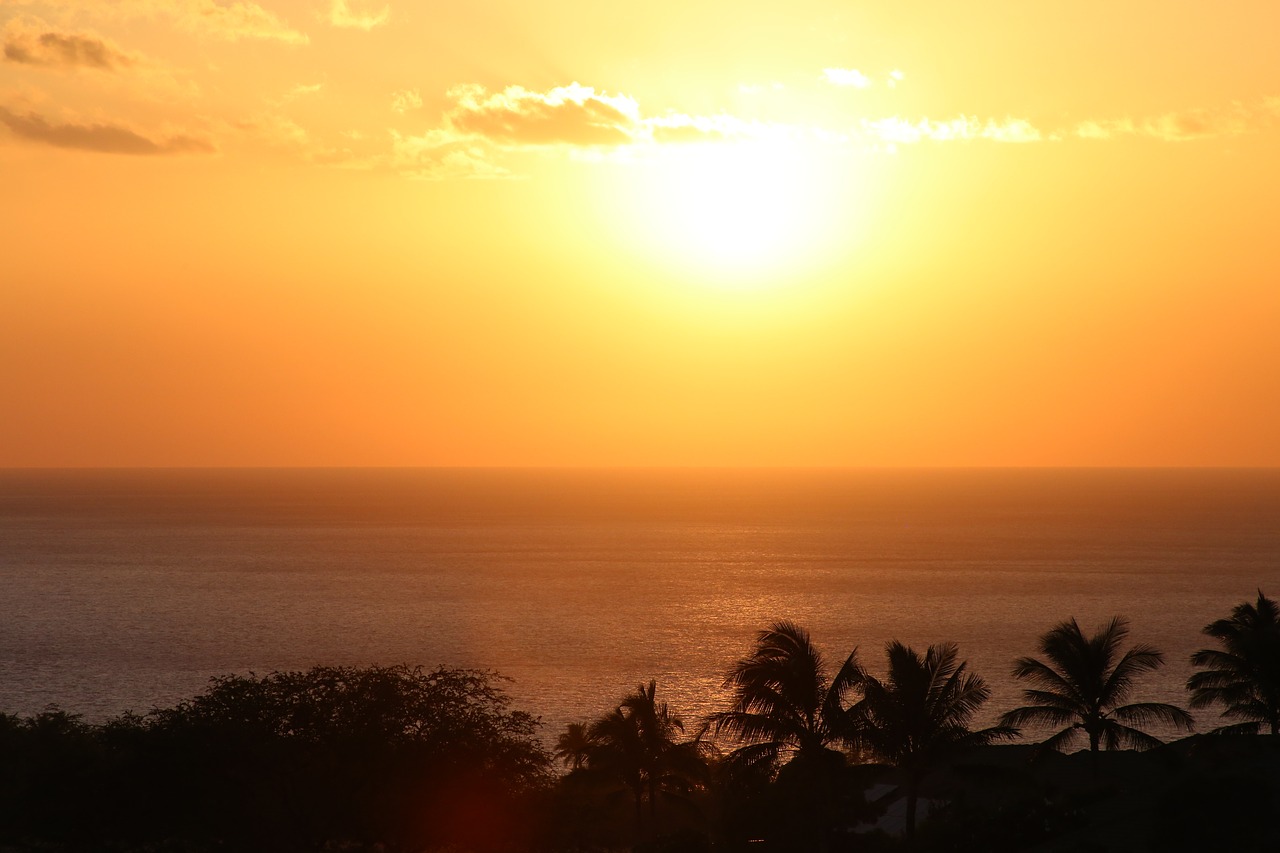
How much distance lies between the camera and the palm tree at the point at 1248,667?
1606 inches

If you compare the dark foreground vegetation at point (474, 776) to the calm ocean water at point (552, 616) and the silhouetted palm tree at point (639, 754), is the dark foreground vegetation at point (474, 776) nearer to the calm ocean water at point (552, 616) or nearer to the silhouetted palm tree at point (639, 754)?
the silhouetted palm tree at point (639, 754)

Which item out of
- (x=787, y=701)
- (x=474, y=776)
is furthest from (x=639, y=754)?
(x=787, y=701)

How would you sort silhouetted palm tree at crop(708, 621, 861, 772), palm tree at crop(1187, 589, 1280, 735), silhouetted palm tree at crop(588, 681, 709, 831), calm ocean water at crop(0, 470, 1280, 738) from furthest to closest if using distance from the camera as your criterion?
calm ocean water at crop(0, 470, 1280, 738) < silhouetted palm tree at crop(588, 681, 709, 831) < palm tree at crop(1187, 589, 1280, 735) < silhouetted palm tree at crop(708, 621, 861, 772)

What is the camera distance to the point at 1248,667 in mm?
42281

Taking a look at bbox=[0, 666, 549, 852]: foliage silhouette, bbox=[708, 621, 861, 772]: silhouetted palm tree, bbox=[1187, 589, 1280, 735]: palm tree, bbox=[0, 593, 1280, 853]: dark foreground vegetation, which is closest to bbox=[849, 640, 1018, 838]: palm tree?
bbox=[0, 593, 1280, 853]: dark foreground vegetation

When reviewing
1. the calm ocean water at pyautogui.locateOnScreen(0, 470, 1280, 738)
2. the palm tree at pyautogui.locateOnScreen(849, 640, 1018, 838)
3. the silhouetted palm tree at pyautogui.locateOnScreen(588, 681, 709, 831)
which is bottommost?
the calm ocean water at pyautogui.locateOnScreen(0, 470, 1280, 738)

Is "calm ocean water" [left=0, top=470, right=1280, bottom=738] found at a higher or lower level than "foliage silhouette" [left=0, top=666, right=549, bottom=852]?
lower

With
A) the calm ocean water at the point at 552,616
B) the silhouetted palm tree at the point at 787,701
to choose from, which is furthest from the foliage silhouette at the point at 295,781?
the calm ocean water at the point at 552,616

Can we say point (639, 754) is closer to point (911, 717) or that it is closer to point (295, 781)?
point (911, 717)

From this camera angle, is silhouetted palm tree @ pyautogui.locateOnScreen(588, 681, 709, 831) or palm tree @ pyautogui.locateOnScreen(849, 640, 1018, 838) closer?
palm tree @ pyautogui.locateOnScreen(849, 640, 1018, 838)

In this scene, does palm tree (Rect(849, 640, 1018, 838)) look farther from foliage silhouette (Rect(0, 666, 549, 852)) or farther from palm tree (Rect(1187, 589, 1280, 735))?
palm tree (Rect(1187, 589, 1280, 735))

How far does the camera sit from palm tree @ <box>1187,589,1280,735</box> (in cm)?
4078

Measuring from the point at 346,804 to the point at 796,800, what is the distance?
12960 mm

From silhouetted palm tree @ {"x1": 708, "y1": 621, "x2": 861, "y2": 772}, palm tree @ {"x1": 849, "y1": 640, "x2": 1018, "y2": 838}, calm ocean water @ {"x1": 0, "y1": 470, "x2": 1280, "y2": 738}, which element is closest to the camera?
silhouetted palm tree @ {"x1": 708, "y1": 621, "x2": 861, "y2": 772}
